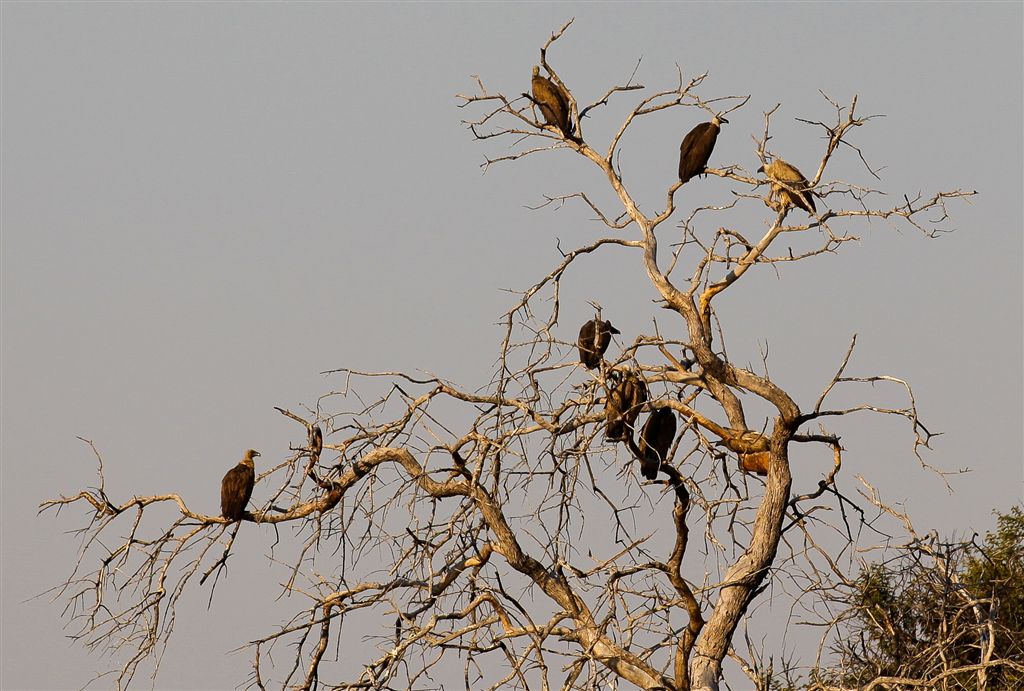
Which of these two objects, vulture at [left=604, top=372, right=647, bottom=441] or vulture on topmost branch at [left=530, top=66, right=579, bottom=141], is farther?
vulture on topmost branch at [left=530, top=66, right=579, bottom=141]

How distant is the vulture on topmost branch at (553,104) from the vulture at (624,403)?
157 cm

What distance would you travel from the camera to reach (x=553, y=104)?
6.88 meters

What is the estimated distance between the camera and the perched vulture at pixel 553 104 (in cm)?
686

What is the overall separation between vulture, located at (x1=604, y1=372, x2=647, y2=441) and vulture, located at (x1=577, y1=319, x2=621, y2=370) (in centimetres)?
39

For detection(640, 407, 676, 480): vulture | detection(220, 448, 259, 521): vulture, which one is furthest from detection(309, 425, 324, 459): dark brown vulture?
detection(640, 407, 676, 480): vulture

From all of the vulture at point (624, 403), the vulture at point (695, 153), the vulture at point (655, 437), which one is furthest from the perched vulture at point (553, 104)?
the vulture at point (655, 437)

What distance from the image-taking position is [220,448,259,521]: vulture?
659cm

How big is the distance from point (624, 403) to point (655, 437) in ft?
0.81

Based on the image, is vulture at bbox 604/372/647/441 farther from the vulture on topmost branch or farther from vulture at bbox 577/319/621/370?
the vulture on topmost branch

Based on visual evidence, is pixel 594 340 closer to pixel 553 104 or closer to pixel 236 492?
pixel 553 104

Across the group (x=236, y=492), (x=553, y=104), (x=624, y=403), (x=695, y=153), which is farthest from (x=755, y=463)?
(x=236, y=492)

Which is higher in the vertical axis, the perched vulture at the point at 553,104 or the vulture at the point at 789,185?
the perched vulture at the point at 553,104

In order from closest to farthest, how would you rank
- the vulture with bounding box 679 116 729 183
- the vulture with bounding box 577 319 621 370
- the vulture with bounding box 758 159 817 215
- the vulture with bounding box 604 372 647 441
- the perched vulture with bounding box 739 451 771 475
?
the vulture with bounding box 604 372 647 441
the vulture with bounding box 758 159 817 215
the perched vulture with bounding box 739 451 771 475
the vulture with bounding box 577 319 621 370
the vulture with bounding box 679 116 729 183

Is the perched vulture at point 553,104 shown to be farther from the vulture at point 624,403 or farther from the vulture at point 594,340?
the vulture at point 624,403
